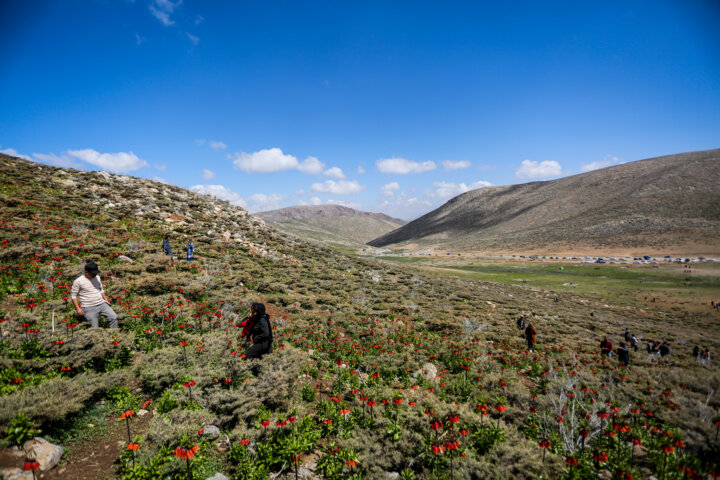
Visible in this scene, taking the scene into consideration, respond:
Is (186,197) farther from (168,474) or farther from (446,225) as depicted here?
(446,225)

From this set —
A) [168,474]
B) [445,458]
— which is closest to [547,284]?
[445,458]

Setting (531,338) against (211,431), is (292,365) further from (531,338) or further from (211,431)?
(531,338)

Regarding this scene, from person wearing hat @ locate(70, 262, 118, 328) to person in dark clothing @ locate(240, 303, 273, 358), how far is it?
3.81 meters

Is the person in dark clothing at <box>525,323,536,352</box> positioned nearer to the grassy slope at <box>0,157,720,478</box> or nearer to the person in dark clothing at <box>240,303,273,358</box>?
the grassy slope at <box>0,157,720,478</box>

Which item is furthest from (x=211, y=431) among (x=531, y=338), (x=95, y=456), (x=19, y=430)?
(x=531, y=338)

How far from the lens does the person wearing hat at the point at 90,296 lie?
6.98 meters

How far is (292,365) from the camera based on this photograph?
7004mm

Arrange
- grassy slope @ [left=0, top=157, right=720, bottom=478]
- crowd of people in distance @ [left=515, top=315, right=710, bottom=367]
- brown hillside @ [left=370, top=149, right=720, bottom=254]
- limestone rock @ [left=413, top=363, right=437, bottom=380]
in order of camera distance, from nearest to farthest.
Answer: grassy slope @ [left=0, top=157, right=720, bottom=478], limestone rock @ [left=413, top=363, right=437, bottom=380], crowd of people in distance @ [left=515, top=315, right=710, bottom=367], brown hillside @ [left=370, top=149, right=720, bottom=254]

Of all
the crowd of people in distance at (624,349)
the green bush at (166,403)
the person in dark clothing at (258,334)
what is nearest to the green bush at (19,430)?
the green bush at (166,403)

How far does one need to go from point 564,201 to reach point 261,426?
15779 centimetres

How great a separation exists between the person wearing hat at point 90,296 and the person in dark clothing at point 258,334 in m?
3.81

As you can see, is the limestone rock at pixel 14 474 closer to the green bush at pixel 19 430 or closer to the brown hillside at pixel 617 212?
the green bush at pixel 19 430

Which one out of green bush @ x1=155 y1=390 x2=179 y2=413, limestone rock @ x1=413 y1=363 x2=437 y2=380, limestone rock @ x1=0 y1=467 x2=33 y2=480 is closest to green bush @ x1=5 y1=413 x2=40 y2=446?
limestone rock @ x1=0 y1=467 x2=33 y2=480

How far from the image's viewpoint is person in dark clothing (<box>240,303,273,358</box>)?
23.2ft
